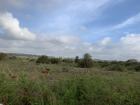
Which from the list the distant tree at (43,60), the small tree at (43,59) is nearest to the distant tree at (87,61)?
the distant tree at (43,60)

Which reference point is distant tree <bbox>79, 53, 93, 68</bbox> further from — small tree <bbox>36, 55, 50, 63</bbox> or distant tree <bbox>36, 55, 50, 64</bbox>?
small tree <bbox>36, 55, 50, 63</bbox>

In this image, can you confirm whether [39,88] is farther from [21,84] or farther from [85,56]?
[85,56]

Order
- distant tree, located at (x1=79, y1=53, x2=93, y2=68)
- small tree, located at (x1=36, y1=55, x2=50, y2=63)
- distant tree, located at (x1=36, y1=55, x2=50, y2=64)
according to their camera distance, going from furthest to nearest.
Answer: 1. small tree, located at (x1=36, y1=55, x2=50, y2=63)
2. distant tree, located at (x1=36, y1=55, x2=50, y2=64)
3. distant tree, located at (x1=79, y1=53, x2=93, y2=68)

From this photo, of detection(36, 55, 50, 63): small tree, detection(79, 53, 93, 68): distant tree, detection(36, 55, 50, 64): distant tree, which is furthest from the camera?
detection(36, 55, 50, 63): small tree

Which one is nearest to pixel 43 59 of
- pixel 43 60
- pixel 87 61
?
pixel 43 60

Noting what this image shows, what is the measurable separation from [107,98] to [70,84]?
5.15 ft

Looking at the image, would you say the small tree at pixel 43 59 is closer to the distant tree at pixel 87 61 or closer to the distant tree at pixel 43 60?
the distant tree at pixel 43 60

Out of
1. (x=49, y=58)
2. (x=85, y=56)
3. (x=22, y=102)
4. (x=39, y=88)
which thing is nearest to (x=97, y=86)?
(x=39, y=88)

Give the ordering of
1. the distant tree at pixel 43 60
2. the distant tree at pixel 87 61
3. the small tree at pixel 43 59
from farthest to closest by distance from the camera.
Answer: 1. the small tree at pixel 43 59
2. the distant tree at pixel 43 60
3. the distant tree at pixel 87 61

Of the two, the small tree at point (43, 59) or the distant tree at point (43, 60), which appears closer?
the distant tree at point (43, 60)

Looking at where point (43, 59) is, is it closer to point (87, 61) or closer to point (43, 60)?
point (43, 60)

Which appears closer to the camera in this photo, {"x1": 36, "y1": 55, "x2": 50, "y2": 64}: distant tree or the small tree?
{"x1": 36, "y1": 55, "x2": 50, "y2": 64}: distant tree

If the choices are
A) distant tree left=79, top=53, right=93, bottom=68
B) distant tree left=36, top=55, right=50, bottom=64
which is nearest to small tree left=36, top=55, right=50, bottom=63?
distant tree left=36, top=55, right=50, bottom=64

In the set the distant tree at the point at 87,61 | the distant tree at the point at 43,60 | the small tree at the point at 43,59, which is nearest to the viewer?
the distant tree at the point at 87,61
